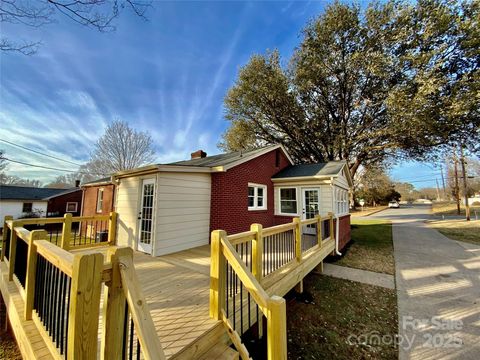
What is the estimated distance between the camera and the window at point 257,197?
9.19 meters

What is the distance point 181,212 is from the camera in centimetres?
632

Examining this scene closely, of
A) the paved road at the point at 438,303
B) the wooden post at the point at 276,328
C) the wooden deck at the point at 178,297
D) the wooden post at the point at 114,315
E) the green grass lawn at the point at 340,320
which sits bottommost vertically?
the green grass lawn at the point at 340,320

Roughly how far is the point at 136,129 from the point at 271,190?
21.6 m

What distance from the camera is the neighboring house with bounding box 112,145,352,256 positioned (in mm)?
5918

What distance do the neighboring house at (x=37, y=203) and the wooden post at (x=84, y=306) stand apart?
25781 mm

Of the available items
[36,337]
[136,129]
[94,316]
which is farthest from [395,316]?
[136,129]

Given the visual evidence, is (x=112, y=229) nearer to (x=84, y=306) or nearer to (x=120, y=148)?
(x=84, y=306)

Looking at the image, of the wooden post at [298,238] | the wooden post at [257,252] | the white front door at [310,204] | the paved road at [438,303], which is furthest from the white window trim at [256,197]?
the wooden post at [257,252]

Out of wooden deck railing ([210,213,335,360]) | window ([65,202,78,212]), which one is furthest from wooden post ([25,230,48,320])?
window ([65,202,78,212])

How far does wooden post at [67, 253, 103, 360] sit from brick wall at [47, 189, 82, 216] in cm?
2560

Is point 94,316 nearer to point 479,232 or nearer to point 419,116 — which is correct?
point 419,116

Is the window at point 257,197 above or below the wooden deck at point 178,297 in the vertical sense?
above

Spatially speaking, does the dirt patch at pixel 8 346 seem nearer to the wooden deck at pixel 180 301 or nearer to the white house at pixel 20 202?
the wooden deck at pixel 180 301

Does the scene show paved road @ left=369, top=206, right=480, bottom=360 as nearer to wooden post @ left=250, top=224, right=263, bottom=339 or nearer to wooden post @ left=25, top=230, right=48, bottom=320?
wooden post @ left=250, top=224, right=263, bottom=339
